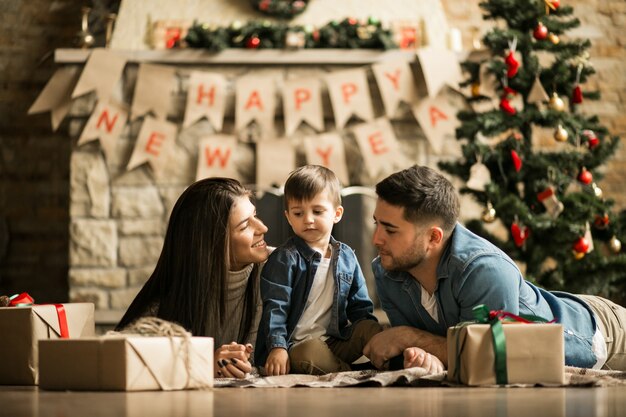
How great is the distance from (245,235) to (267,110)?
250cm

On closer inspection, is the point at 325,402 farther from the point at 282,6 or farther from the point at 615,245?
the point at 282,6

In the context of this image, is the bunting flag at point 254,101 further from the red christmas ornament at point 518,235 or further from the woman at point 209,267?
the woman at point 209,267

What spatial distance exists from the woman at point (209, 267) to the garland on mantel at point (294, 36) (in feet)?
8.15

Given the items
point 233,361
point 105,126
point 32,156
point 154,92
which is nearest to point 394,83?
point 154,92

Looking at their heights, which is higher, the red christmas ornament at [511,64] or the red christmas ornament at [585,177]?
the red christmas ornament at [511,64]

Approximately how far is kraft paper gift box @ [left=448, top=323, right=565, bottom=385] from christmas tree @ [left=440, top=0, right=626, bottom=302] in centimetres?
218

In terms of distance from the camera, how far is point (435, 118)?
200 inches

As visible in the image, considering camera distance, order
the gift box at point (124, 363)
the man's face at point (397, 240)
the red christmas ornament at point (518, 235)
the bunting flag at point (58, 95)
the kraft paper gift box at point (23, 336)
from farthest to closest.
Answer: the bunting flag at point (58, 95)
the red christmas ornament at point (518, 235)
the man's face at point (397, 240)
the kraft paper gift box at point (23, 336)
the gift box at point (124, 363)

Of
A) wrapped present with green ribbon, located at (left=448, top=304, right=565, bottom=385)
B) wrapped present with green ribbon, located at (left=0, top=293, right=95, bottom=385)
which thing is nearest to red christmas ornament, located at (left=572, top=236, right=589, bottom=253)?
wrapped present with green ribbon, located at (left=448, top=304, right=565, bottom=385)

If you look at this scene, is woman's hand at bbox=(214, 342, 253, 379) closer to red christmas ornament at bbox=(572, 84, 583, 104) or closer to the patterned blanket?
the patterned blanket

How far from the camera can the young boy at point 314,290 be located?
2.54 metres

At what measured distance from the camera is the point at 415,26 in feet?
17.3

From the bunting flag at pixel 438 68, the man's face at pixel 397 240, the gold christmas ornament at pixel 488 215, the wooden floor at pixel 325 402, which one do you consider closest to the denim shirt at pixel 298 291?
the man's face at pixel 397 240

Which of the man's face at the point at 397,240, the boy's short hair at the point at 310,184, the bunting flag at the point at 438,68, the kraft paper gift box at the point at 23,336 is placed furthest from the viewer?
the bunting flag at the point at 438,68
